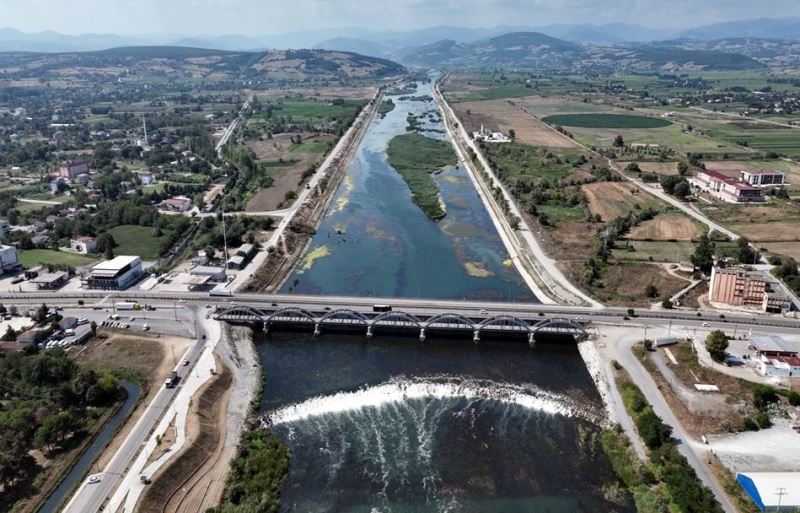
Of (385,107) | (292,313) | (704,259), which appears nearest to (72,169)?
(292,313)

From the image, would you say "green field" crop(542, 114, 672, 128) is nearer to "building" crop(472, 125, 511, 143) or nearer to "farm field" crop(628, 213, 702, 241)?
"building" crop(472, 125, 511, 143)

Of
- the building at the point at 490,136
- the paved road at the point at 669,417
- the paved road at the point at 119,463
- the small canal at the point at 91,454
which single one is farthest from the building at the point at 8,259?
the building at the point at 490,136

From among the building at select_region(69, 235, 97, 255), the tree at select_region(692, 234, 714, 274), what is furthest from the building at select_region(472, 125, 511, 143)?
the building at select_region(69, 235, 97, 255)

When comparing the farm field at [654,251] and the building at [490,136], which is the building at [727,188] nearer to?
the farm field at [654,251]

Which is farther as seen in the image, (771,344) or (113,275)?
(113,275)

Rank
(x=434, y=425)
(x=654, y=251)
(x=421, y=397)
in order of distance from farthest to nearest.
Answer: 1. (x=654, y=251)
2. (x=421, y=397)
3. (x=434, y=425)

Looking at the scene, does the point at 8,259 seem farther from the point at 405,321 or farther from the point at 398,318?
the point at 405,321

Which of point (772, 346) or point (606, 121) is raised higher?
point (606, 121)
